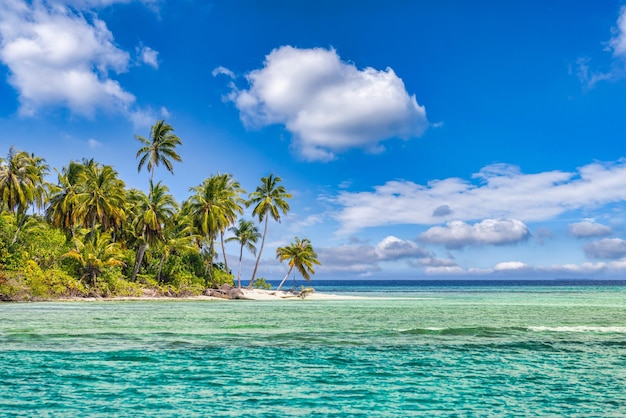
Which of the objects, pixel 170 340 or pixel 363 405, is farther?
pixel 170 340

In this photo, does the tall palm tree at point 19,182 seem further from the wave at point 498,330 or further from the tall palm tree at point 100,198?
the wave at point 498,330

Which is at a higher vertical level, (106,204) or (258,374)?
(106,204)

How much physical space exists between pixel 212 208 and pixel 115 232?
10668 millimetres

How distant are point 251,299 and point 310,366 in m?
42.7

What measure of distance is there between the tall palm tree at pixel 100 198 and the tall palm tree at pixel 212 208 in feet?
31.0

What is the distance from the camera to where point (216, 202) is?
60.3 metres

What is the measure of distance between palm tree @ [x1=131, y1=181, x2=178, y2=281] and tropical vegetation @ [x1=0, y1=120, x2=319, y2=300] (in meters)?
0.11

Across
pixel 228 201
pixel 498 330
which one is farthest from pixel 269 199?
pixel 498 330

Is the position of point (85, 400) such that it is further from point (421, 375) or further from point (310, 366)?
point (421, 375)

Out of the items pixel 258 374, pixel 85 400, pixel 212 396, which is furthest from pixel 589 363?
pixel 85 400

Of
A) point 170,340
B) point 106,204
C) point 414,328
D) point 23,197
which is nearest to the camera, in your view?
point 170,340

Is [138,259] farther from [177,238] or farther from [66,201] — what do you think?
[66,201]

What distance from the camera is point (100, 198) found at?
49656 millimetres

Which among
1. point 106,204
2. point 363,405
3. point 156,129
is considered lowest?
point 363,405
